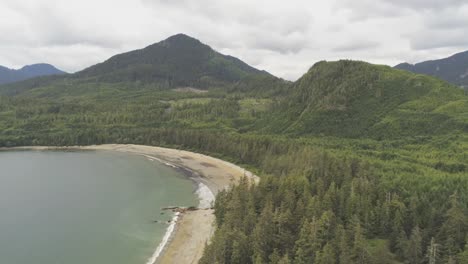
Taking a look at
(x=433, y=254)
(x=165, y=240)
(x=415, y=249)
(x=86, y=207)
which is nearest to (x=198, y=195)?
(x=86, y=207)

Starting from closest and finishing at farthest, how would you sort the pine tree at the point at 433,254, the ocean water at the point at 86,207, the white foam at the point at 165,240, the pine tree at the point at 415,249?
the pine tree at the point at 433,254, the pine tree at the point at 415,249, the white foam at the point at 165,240, the ocean water at the point at 86,207

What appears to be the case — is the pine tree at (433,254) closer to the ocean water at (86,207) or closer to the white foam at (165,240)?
the white foam at (165,240)

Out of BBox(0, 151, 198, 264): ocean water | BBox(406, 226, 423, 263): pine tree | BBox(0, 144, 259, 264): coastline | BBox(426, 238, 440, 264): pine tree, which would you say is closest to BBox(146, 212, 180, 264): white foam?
BBox(0, 144, 259, 264): coastline

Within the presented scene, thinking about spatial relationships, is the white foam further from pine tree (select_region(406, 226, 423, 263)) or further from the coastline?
pine tree (select_region(406, 226, 423, 263))

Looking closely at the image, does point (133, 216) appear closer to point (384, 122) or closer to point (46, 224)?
point (46, 224)

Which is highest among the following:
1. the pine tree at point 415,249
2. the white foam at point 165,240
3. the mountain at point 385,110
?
the mountain at point 385,110

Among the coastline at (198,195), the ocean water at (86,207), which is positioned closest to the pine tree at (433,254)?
the coastline at (198,195)
